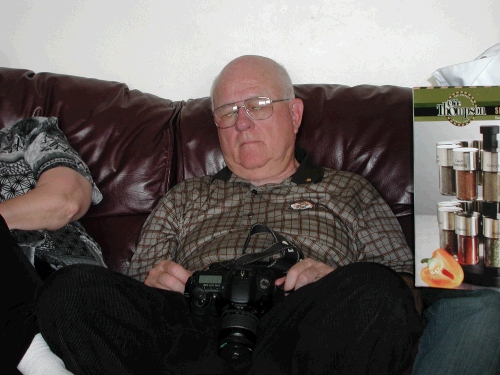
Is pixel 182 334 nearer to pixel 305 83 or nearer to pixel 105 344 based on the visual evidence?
pixel 105 344

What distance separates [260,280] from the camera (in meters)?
1.20

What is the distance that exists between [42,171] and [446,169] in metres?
1.00

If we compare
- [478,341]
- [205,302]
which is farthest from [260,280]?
[478,341]

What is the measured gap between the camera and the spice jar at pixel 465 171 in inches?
51.4

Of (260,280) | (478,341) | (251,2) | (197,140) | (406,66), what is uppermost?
(251,2)

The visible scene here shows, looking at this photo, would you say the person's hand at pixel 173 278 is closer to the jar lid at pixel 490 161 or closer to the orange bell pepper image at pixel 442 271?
the orange bell pepper image at pixel 442 271

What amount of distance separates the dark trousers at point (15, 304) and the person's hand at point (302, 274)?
1.70 feet

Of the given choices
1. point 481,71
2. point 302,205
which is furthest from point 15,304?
point 481,71

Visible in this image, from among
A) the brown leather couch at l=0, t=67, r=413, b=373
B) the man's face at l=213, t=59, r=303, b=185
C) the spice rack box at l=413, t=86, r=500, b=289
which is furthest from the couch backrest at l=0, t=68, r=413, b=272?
the spice rack box at l=413, t=86, r=500, b=289

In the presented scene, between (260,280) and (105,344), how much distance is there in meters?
0.30

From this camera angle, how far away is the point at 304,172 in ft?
5.65

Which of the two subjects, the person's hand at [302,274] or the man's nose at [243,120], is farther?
the man's nose at [243,120]

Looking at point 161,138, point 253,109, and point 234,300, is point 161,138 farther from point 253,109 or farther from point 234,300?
point 234,300

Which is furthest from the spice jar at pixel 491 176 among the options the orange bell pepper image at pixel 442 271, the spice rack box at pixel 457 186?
the orange bell pepper image at pixel 442 271
